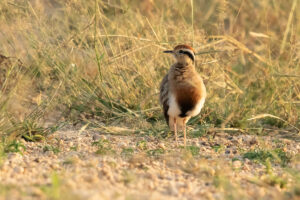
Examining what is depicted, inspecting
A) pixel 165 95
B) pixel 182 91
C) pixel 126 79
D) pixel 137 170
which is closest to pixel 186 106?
pixel 182 91

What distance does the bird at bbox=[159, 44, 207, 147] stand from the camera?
16.8 feet

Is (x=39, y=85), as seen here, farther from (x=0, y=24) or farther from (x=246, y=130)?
(x=246, y=130)

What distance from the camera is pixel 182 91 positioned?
202 inches

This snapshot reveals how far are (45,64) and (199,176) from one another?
3.01 meters

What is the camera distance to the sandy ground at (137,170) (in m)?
3.49

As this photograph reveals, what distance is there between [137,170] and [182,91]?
1.20 meters

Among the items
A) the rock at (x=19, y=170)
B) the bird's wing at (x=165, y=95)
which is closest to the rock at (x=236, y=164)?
the bird's wing at (x=165, y=95)

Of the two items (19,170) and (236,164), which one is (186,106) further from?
(19,170)

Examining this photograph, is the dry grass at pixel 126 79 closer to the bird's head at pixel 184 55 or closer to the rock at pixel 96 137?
the rock at pixel 96 137

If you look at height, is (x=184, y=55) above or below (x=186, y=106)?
above

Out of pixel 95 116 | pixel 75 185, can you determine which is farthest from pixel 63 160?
pixel 95 116

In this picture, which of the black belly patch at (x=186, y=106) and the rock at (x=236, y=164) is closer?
the rock at (x=236, y=164)

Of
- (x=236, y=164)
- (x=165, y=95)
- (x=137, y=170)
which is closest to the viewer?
(x=137, y=170)

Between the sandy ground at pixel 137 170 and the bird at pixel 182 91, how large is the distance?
322 mm
